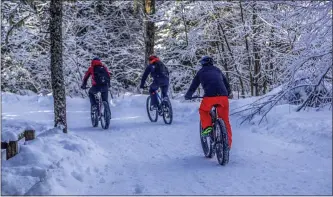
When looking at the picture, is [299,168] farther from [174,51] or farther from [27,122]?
[174,51]

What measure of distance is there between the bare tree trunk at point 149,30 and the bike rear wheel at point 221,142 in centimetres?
1310

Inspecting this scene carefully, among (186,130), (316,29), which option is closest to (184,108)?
(186,130)

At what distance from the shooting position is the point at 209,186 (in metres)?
6.21

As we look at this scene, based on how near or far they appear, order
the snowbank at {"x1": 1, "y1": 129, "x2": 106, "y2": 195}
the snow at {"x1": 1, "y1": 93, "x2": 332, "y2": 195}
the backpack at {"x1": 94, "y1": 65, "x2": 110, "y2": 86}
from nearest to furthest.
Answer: the snowbank at {"x1": 1, "y1": 129, "x2": 106, "y2": 195} < the snow at {"x1": 1, "y1": 93, "x2": 332, "y2": 195} < the backpack at {"x1": 94, "y1": 65, "x2": 110, "y2": 86}

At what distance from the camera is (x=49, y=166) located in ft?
21.6

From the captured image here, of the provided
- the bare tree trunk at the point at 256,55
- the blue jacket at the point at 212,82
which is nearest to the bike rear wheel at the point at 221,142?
the blue jacket at the point at 212,82

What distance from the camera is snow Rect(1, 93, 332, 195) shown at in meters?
6.05

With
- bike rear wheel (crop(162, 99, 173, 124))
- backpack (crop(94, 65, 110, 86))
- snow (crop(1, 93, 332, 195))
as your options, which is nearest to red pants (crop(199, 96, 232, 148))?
snow (crop(1, 93, 332, 195))

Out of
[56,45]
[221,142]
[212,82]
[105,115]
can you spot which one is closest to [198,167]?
[221,142]

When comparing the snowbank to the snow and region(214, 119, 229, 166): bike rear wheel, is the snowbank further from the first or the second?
region(214, 119, 229, 166): bike rear wheel

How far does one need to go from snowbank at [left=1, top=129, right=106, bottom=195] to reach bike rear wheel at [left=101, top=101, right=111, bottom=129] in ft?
11.3

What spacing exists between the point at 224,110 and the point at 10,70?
21294 mm

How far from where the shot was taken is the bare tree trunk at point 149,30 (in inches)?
797

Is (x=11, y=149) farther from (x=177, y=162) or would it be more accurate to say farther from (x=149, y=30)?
(x=149, y=30)
